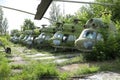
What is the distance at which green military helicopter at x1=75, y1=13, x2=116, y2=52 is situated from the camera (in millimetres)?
16817

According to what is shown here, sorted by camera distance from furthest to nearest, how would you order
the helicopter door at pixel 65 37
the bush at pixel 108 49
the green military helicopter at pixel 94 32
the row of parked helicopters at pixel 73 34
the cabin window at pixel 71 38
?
the helicopter door at pixel 65 37
the cabin window at pixel 71 38
the row of parked helicopters at pixel 73 34
the green military helicopter at pixel 94 32
the bush at pixel 108 49

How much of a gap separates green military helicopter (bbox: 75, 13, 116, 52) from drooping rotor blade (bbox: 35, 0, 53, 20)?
549 inches

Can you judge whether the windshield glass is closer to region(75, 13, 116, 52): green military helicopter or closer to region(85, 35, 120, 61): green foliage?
region(75, 13, 116, 52): green military helicopter

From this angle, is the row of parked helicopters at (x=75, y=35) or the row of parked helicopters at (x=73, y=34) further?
the row of parked helicopters at (x=75, y=35)

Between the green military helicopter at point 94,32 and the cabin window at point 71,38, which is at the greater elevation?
the green military helicopter at point 94,32

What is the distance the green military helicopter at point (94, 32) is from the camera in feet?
55.2

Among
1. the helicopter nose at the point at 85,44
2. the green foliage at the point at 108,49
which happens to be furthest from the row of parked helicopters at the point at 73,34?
the green foliage at the point at 108,49

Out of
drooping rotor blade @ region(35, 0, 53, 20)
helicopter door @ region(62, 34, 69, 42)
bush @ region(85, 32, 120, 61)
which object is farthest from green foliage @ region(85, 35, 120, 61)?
drooping rotor blade @ region(35, 0, 53, 20)

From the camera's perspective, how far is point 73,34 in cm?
2553

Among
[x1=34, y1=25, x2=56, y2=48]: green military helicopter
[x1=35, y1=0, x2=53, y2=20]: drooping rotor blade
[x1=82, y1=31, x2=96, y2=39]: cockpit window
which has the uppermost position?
[x1=35, y1=0, x2=53, y2=20]: drooping rotor blade

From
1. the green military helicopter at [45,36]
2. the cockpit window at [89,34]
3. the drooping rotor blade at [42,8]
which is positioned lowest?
the green military helicopter at [45,36]

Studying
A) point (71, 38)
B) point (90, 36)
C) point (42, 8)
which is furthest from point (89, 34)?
point (42, 8)

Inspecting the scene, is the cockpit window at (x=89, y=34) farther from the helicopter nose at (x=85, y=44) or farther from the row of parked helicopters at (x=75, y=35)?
the helicopter nose at (x=85, y=44)

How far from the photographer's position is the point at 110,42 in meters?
15.2
